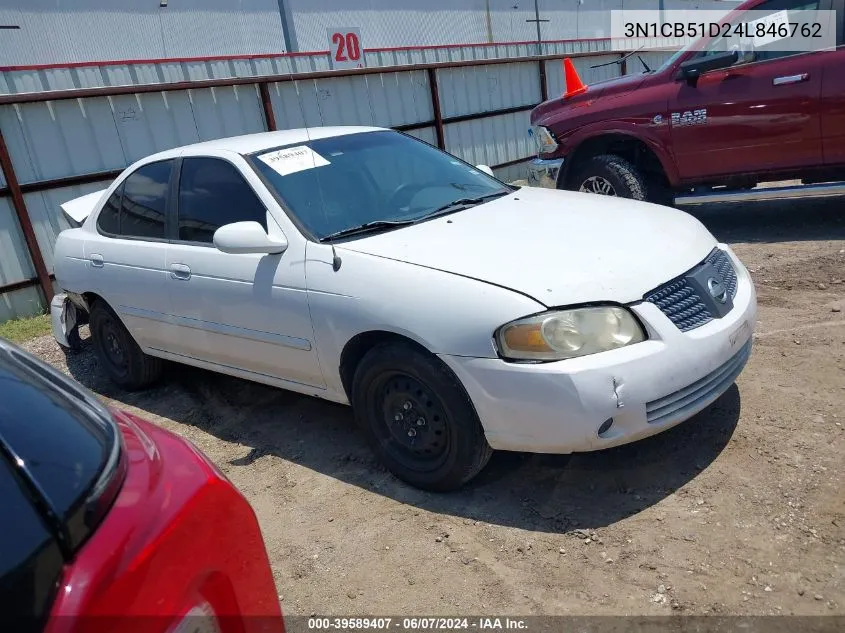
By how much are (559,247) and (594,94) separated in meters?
4.78

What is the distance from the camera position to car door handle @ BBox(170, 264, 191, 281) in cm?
406

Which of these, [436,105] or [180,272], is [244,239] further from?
[436,105]

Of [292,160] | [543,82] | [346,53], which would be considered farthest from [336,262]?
[543,82]

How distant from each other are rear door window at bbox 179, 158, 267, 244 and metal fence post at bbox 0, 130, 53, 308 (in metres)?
3.62

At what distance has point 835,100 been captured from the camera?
240 inches

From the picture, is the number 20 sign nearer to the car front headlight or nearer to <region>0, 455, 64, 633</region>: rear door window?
the car front headlight

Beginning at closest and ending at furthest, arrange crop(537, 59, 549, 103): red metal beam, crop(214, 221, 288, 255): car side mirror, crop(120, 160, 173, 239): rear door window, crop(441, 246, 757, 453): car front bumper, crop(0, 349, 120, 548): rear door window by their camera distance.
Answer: crop(0, 349, 120, 548): rear door window, crop(441, 246, 757, 453): car front bumper, crop(214, 221, 288, 255): car side mirror, crop(120, 160, 173, 239): rear door window, crop(537, 59, 549, 103): red metal beam

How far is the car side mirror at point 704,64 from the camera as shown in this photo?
6508 millimetres

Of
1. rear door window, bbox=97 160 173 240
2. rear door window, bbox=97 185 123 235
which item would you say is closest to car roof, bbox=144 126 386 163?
rear door window, bbox=97 160 173 240

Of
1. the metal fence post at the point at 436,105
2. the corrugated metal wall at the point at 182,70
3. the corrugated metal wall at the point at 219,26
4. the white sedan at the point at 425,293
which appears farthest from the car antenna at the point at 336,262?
the corrugated metal wall at the point at 219,26

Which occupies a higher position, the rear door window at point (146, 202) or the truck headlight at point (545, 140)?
the rear door window at point (146, 202)

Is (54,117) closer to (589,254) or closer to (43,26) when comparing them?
(589,254)

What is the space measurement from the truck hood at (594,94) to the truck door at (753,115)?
1.63 feet

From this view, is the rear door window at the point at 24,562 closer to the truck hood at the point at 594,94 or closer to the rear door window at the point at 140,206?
the rear door window at the point at 140,206
